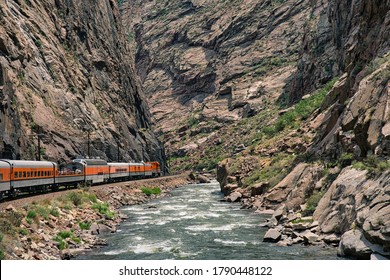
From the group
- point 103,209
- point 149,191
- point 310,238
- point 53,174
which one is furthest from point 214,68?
point 310,238

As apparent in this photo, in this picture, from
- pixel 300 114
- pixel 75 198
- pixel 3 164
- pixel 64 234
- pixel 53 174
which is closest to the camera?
pixel 64 234

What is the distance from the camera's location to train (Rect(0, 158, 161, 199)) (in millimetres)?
33125

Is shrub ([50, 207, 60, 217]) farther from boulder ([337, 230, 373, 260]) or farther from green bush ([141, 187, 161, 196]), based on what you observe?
green bush ([141, 187, 161, 196])

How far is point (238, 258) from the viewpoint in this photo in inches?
873

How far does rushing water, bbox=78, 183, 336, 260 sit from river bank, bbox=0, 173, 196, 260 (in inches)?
47.2

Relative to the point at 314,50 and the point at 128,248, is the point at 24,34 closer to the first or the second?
the point at 128,248

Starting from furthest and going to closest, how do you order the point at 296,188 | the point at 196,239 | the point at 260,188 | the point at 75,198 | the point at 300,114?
1. the point at 300,114
2. the point at 260,188
3. the point at 75,198
4. the point at 296,188
5. the point at 196,239

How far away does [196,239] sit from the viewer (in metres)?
27.7

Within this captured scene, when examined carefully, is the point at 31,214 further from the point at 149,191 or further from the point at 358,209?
the point at 149,191

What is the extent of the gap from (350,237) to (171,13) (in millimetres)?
187818

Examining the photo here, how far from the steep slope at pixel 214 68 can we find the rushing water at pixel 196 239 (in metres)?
73.3

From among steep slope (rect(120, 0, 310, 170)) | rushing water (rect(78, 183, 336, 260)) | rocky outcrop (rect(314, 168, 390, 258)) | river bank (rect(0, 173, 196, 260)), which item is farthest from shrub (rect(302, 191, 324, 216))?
steep slope (rect(120, 0, 310, 170))

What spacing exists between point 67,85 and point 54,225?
150 ft
